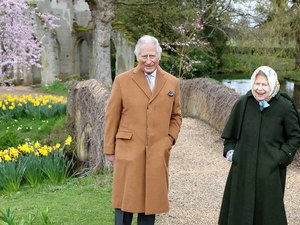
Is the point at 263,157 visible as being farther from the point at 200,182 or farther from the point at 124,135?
the point at 200,182

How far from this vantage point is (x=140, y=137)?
11.5 ft

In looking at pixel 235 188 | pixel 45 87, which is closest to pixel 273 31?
pixel 45 87

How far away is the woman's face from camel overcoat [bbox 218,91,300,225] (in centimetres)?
11

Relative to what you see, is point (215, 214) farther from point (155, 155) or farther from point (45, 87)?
point (45, 87)

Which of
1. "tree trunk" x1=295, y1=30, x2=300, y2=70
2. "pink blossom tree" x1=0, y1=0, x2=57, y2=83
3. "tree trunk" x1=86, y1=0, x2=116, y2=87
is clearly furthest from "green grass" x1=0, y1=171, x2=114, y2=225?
"tree trunk" x1=295, y1=30, x2=300, y2=70

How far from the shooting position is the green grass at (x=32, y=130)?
916 cm

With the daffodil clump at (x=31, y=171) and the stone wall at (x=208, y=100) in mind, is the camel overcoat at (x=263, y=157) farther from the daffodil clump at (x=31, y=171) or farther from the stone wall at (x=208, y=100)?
the stone wall at (x=208, y=100)

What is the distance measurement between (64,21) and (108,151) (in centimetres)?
1738

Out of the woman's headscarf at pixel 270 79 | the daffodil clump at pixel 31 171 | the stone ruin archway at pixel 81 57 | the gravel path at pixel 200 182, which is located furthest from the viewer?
the stone ruin archway at pixel 81 57

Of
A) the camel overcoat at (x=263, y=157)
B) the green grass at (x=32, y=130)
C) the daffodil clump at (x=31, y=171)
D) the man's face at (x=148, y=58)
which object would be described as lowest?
the green grass at (x=32, y=130)

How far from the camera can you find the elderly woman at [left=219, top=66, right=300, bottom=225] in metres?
3.42

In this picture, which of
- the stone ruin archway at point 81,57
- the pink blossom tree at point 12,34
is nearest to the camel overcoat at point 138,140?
the pink blossom tree at point 12,34

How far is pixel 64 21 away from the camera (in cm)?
2011

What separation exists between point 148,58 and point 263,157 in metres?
1.11
